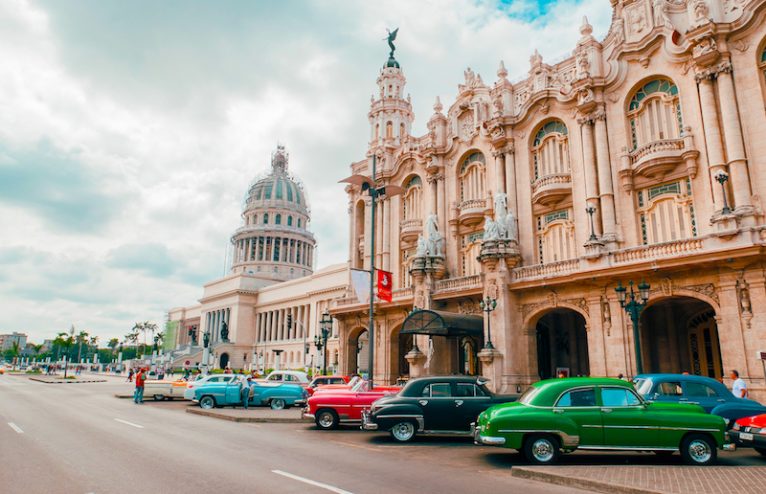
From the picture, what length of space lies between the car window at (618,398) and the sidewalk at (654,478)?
1.24m

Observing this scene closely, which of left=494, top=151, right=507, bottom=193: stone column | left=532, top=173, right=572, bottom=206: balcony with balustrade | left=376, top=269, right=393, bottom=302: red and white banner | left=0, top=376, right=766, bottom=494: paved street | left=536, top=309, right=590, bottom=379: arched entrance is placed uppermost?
left=494, top=151, right=507, bottom=193: stone column

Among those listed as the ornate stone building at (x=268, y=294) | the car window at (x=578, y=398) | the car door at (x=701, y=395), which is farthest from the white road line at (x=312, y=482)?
the ornate stone building at (x=268, y=294)

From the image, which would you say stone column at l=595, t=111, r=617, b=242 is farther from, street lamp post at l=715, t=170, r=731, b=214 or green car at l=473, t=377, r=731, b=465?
green car at l=473, t=377, r=731, b=465

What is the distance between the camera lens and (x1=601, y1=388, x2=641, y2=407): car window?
1048 centimetres

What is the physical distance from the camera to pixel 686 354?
24938 mm

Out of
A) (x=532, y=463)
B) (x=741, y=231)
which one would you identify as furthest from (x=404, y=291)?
(x=532, y=463)

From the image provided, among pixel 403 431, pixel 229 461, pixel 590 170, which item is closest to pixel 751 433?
pixel 403 431

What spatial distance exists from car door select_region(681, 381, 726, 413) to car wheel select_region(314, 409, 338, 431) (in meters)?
9.98

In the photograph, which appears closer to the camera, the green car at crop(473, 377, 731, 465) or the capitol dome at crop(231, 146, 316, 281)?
the green car at crop(473, 377, 731, 465)

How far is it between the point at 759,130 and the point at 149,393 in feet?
108

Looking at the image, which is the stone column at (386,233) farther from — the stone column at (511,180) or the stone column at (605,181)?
the stone column at (605,181)

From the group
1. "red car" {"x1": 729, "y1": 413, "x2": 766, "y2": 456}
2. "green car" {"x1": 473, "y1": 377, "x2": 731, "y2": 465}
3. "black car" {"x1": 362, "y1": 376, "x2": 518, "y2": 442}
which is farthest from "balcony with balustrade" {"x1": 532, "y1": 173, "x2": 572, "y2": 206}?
"green car" {"x1": 473, "y1": 377, "x2": 731, "y2": 465}

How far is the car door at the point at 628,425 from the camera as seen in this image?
33.6ft

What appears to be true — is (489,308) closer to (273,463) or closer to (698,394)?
(698,394)
